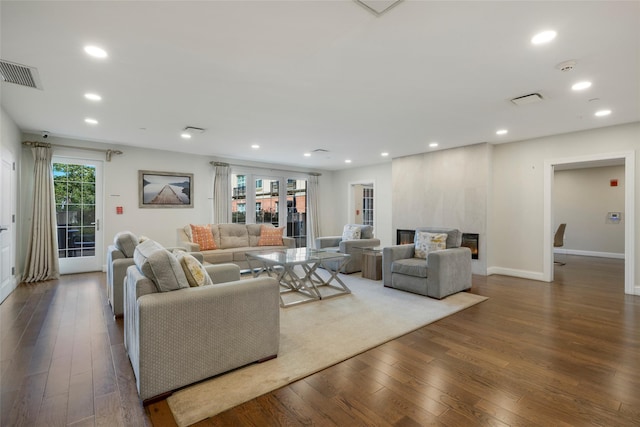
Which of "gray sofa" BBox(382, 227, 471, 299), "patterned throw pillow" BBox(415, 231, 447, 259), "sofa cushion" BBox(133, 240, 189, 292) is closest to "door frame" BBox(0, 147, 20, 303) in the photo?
"sofa cushion" BBox(133, 240, 189, 292)

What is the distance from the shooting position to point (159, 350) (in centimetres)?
191

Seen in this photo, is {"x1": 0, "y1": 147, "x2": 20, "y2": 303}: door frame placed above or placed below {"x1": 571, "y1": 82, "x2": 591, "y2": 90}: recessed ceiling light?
below

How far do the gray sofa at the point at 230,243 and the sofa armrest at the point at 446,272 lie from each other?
10.5 ft

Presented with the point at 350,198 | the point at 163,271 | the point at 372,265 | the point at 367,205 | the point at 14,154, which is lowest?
the point at 372,265

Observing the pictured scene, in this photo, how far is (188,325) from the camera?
201cm

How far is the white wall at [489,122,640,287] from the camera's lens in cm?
497

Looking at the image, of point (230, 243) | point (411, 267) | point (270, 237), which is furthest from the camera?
point (270, 237)

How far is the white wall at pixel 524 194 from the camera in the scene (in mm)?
4969

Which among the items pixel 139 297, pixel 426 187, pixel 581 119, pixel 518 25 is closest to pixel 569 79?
pixel 518 25

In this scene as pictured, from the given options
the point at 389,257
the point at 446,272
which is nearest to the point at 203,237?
the point at 389,257

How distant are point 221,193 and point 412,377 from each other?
594 centimetres

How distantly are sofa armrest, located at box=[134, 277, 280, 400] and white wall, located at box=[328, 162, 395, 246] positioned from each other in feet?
17.5

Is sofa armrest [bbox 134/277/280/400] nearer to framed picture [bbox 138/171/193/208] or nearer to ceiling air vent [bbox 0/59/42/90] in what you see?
ceiling air vent [bbox 0/59/42/90]

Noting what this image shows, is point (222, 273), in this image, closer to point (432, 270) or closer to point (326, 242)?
point (432, 270)
